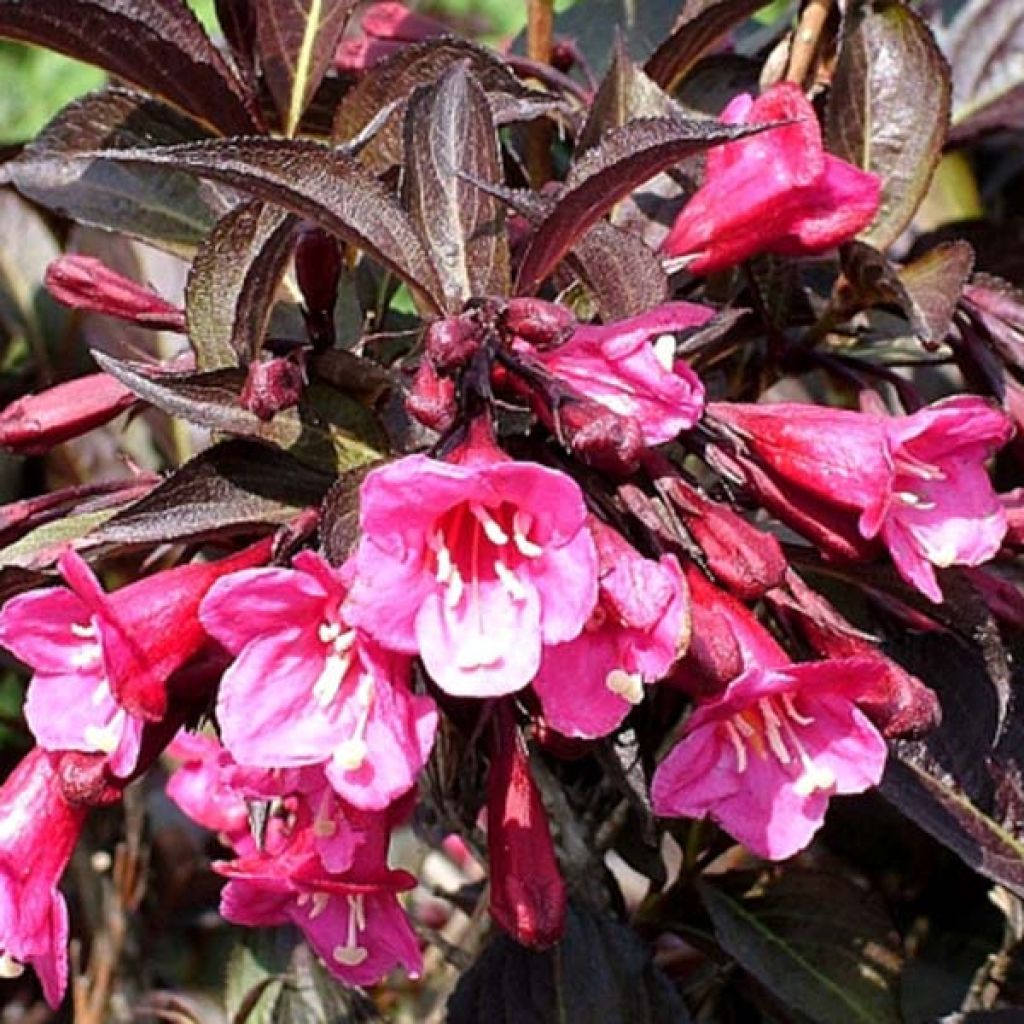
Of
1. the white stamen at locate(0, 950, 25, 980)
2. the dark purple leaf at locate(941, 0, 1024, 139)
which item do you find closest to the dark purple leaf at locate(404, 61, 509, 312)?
the white stamen at locate(0, 950, 25, 980)

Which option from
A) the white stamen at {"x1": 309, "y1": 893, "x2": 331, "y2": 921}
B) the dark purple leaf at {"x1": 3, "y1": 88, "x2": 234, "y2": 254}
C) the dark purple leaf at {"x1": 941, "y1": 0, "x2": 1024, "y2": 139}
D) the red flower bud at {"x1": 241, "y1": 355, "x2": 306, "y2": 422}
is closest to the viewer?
the red flower bud at {"x1": 241, "y1": 355, "x2": 306, "y2": 422}

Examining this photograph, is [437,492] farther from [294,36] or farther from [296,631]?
[294,36]

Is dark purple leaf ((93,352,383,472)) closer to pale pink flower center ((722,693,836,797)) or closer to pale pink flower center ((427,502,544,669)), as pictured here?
pale pink flower center ((427,502,544,669))

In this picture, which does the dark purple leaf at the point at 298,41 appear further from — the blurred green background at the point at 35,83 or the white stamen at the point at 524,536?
the blurred green background at the point at 35,83

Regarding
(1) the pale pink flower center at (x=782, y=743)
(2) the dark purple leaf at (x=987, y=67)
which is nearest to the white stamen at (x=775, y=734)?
(1) the pale pink flower center at (x=782, y=743)

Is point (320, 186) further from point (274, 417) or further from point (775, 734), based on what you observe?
point (775, 734)

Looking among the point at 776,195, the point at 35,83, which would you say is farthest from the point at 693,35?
the point at 35,83
